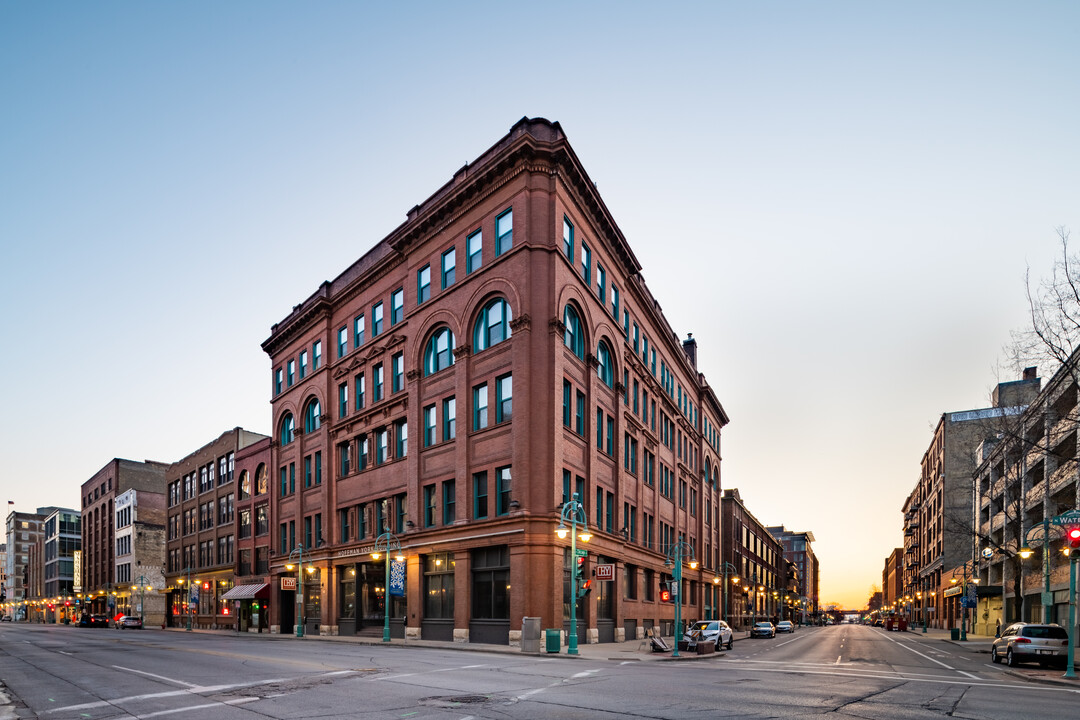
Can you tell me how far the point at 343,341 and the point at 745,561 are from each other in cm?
6317

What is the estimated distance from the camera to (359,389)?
4991 centimetres

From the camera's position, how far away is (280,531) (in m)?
57.7

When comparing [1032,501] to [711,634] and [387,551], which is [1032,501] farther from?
[387,551]

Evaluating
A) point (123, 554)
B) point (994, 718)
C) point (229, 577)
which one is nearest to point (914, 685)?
point (994, 718)

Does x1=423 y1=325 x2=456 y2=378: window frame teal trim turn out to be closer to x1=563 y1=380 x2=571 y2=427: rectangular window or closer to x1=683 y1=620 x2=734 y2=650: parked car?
x1=563 y1=380 x2=571 y2=427: rectangular window

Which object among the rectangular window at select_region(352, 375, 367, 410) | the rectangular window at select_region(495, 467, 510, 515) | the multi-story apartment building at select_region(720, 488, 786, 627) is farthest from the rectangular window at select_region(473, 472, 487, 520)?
the multi-story apartment building at select_region(720, 488, 786, 627)

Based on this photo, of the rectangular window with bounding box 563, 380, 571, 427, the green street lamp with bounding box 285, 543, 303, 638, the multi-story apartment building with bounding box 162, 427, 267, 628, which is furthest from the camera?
the multi-story apartment building with bounding box 162, 427, 267, 628

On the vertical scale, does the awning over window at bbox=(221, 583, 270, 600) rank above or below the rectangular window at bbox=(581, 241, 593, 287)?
below

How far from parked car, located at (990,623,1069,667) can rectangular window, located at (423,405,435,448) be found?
27163mm

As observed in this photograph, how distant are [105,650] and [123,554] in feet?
241

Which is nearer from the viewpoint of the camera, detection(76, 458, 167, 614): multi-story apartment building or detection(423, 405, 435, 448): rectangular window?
detection(423, 405, 435, 448): rectangular window

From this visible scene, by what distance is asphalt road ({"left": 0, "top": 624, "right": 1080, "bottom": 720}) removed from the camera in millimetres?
13977

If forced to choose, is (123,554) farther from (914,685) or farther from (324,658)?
(914,685)

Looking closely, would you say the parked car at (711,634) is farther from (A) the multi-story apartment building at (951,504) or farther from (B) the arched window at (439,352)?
(A) the multi-story apartment building at (951,504)
